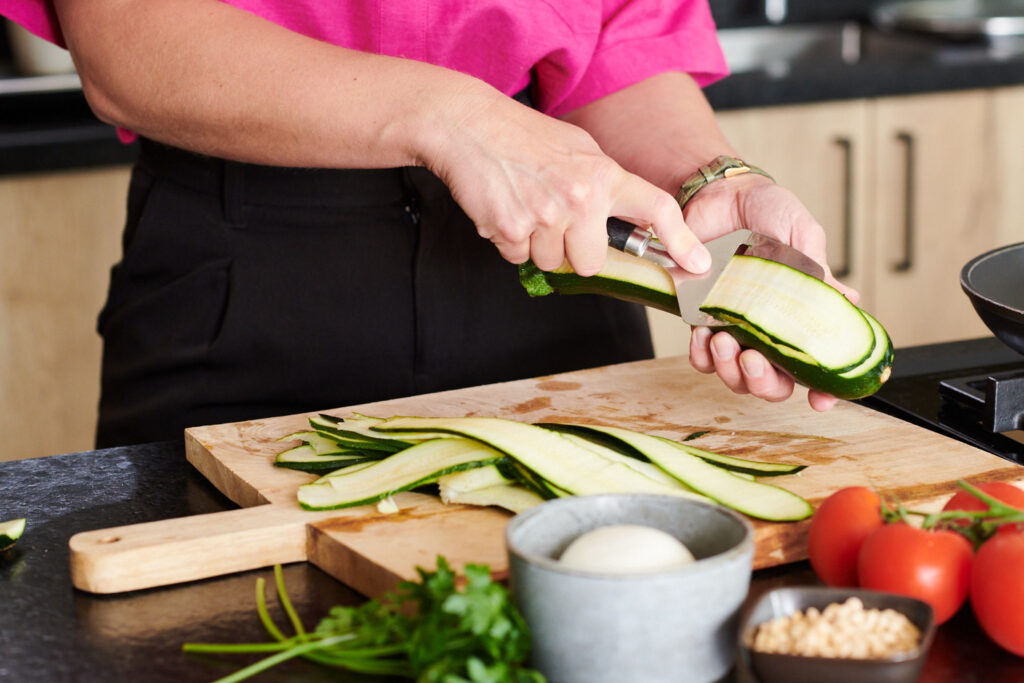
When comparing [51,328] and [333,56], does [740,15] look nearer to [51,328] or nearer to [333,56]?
[51,328]

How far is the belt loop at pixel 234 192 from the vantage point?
138 cm

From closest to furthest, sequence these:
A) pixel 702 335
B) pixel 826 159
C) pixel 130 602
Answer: pixel 130 602 < pixel 702 335 < pixel 826 159

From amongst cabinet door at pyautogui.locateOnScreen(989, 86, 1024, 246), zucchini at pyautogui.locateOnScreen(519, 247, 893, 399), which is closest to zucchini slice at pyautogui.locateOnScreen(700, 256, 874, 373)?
zucchini at pyautogui.locateOnScreen(519, 247, 893, 399)

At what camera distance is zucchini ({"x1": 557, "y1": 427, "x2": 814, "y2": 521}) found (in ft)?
3.05

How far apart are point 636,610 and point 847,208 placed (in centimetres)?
206

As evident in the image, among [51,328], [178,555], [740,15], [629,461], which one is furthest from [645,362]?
[740,15]

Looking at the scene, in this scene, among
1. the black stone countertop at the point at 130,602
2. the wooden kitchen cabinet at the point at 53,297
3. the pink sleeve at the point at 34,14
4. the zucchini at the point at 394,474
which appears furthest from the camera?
the wooden kitchen cabinet at the point at 53,297

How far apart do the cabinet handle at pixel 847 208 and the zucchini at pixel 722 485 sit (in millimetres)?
1642

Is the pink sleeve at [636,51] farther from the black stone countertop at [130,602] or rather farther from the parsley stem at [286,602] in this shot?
the parsley stem at [286,602]

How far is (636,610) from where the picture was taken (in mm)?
661

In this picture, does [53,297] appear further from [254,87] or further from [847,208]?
[847,208]

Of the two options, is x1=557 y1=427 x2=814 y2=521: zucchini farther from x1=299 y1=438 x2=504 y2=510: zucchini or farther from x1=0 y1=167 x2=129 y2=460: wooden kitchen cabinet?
x1=0 y1=167 x2=129 y2=460: wooden kitchen cabinet

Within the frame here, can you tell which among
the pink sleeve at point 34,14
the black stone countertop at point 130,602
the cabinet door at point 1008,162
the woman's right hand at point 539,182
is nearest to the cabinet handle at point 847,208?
the cabinet door at point 1008,162

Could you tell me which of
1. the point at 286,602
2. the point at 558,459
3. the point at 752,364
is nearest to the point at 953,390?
the point at 752,364
